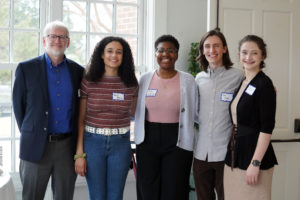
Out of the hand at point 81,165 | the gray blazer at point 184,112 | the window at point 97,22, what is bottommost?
the hand at point 81,165

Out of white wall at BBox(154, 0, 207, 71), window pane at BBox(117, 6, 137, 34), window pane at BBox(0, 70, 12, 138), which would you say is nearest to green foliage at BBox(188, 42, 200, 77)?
white wall at BBox(154, 0, 207, 71)

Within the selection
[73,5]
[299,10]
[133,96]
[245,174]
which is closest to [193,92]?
[133,96]

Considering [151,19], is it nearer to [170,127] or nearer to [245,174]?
[170,127]

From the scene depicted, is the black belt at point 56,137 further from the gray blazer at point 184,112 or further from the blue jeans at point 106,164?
the gray blazer at point 184,112

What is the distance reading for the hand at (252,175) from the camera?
6.66 ft

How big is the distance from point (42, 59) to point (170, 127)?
1026 millimetres

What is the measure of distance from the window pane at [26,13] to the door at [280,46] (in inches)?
75.5

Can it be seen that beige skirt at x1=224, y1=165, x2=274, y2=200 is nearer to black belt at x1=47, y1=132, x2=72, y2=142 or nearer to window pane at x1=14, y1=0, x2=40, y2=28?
black belt at x1=47, y1=132, x2=72, y2=142

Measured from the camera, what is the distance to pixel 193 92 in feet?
7.85

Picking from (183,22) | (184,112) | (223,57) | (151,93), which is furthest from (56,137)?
(183,22)

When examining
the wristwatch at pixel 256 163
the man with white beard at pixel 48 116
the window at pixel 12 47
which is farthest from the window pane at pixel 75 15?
the wristwatch at pixel 256 163

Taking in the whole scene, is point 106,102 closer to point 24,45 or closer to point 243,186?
point 243,186

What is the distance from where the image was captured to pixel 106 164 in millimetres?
2316

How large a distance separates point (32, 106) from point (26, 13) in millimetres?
1482
